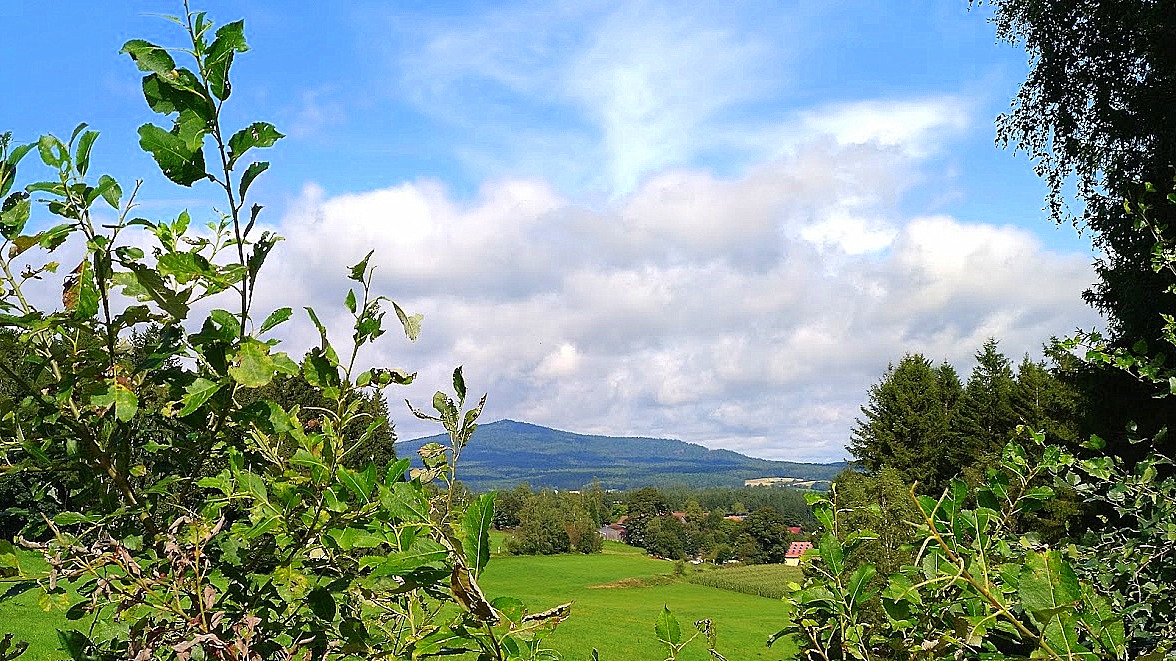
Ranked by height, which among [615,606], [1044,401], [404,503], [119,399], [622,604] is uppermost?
[1044,401]

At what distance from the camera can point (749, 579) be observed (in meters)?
60.0

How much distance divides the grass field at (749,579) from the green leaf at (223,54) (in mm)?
53652

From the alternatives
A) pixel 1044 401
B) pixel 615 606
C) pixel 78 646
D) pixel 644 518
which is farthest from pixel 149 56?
pixel 644 518

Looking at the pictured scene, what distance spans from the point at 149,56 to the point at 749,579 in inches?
2453

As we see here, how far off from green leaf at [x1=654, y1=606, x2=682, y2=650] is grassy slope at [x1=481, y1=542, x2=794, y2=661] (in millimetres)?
16769

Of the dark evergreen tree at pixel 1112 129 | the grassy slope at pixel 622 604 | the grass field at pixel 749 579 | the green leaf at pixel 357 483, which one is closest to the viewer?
the green leaf at pixel 357 483

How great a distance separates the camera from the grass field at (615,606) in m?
21.5

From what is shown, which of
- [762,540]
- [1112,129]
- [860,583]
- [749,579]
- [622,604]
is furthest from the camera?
[762,540]

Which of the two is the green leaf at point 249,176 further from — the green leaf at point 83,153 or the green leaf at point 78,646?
the green leaf at point 78,646

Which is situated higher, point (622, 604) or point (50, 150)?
point (50, 150)

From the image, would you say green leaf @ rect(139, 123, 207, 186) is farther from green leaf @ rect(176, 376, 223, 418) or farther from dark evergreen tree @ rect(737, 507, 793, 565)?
dark evergreen tree @ rect(737, 507, 793, 565)

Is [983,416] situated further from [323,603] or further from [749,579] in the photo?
[323,603]

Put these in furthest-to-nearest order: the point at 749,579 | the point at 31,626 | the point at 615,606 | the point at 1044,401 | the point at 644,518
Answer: the point at 644,518, the point at 749,579, the point at 615,606, the point at 1044,401, the point at 31,626

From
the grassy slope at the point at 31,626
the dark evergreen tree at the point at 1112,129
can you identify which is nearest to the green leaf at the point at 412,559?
the dark evergreen tree at the point at 1112,129
